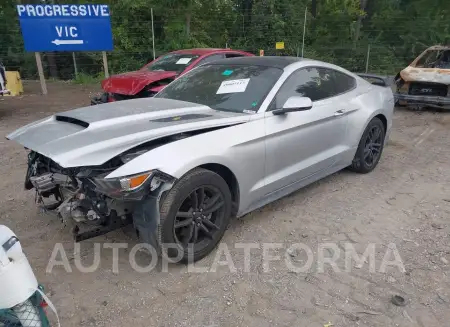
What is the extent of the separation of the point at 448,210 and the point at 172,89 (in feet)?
10.6

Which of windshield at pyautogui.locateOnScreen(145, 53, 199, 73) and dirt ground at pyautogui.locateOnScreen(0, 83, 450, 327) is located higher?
windshield at pyautogui.locateOnScreen(145, 53, 199, 73)

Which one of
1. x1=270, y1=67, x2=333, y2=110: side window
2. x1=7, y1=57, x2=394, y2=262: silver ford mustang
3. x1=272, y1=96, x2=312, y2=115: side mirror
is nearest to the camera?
x1=7, y1=57, x2=394, y2=262: silver ford mustang

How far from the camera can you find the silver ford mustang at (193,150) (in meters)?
2.66

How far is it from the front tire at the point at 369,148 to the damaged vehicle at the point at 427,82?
13.7 feet

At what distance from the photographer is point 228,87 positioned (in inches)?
148

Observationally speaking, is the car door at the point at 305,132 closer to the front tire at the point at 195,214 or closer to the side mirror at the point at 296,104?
the side mirror at the point at 296,104

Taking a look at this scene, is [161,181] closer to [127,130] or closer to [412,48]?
[127,130]

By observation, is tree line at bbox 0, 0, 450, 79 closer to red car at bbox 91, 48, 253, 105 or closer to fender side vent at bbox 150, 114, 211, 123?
red car at bbox 91, 48, 253, 105

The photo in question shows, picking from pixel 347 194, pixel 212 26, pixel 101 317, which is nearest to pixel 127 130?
pixel 101 317

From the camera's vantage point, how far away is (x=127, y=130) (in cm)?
289

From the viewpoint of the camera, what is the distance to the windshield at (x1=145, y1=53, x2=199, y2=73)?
7.55 meters

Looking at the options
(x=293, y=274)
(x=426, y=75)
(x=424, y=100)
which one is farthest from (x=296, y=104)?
(x=426, y=75)

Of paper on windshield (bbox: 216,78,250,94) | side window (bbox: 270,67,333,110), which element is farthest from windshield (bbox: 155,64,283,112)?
side window (bbox: 270,67,333,110)

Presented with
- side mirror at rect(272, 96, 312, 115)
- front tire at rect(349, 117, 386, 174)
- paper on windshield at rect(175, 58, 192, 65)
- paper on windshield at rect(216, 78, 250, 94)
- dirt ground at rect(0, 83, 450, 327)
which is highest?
paper on windshield at rect(216, 78, 250, 94)
